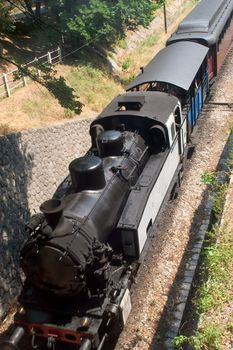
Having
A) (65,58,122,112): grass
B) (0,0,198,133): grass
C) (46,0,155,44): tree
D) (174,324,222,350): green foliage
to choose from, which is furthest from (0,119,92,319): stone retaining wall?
(46,0,155,44): tree

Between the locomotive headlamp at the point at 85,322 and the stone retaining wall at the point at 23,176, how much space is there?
9.75 ft

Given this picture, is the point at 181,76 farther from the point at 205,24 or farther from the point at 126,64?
the point at 126,64

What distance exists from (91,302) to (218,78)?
678 inches

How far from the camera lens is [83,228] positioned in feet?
26.3

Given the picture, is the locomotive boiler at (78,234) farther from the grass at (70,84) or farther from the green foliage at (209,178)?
the grass at (70,84)

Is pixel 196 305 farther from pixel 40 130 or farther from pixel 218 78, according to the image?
pixel 218 78

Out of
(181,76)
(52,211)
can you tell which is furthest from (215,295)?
(181,76)

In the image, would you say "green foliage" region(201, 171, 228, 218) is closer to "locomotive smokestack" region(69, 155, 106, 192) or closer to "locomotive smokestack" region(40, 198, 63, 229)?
"locomotive smokestack" region(69, 155, 106, 192)

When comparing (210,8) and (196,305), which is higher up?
(210,8)

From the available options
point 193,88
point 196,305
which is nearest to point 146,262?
point 196,305

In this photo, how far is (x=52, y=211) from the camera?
755cm

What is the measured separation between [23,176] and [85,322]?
566 cm

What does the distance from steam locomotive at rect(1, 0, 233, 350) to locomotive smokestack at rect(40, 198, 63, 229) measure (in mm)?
20

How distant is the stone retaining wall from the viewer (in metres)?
10.3
